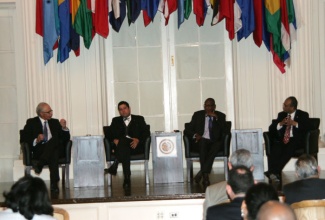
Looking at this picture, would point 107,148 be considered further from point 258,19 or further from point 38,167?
point 258,19

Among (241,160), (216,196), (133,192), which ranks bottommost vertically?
(133,192)

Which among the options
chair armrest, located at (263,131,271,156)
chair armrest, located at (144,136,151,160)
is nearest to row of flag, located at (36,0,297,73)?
chair armrest, located at (263,131,271,156)

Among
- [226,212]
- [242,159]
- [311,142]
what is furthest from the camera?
[311,142]

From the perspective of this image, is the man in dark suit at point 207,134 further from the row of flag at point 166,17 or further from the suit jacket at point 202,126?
the row of flag at point 166,17

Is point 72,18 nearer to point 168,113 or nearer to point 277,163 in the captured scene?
point 168,113

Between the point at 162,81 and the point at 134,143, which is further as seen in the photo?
the point at 162,81

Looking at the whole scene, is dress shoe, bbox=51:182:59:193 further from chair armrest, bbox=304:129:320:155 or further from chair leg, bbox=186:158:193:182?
chair armrest, bbox=304:129:320:155

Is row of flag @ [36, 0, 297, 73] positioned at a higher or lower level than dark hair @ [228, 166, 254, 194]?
higher

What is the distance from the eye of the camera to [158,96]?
38.2 feet

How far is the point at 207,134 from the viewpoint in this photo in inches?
391

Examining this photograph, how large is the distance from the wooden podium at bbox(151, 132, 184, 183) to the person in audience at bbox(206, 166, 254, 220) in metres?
4.69

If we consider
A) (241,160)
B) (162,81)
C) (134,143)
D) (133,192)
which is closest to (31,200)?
(241,160)

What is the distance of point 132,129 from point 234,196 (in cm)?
507

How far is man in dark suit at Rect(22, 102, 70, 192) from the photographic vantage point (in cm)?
964
